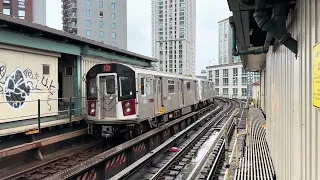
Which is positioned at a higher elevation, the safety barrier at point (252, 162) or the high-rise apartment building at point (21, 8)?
the high-rise apartment building at point (21, 8)

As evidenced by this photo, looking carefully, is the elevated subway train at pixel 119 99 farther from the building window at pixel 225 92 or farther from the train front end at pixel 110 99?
the building window at pixel 225 92

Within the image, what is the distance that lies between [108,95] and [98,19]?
48051 millimetres

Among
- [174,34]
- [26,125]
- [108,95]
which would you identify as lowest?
[26,125]

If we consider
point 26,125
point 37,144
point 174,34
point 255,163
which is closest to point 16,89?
point 26,125

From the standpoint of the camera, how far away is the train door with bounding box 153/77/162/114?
1224 centimetres

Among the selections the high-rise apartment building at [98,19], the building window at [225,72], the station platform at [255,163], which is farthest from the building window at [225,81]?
the station platform at [255,163]

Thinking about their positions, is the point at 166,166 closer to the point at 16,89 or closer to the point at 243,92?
the point at 16,89

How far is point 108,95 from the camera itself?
10.8 meters

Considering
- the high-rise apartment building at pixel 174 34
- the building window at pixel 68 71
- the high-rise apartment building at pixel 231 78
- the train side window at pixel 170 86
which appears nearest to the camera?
the building window at pixel 68 71

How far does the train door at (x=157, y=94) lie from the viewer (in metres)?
12.2

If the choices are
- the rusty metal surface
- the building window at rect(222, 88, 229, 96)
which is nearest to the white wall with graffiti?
the rusty metal surface

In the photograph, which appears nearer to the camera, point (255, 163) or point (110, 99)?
point (255, 163)

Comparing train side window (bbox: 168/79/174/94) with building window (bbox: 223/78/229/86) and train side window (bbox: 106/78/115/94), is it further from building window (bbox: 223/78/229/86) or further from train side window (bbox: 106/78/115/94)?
building window (bbox: 223/78/229/86)

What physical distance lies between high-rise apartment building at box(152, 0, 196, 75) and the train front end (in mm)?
74312
